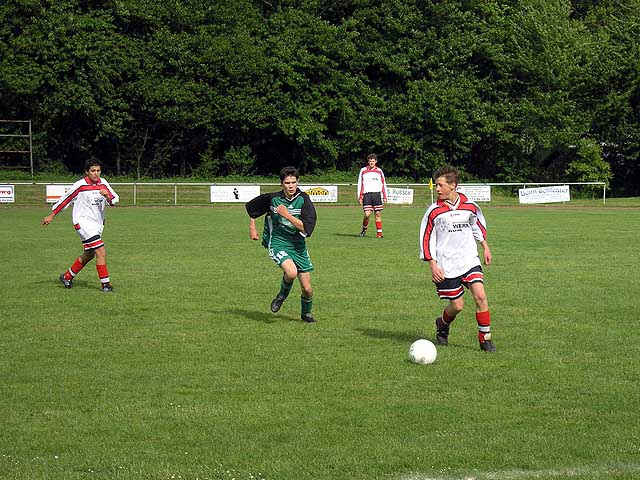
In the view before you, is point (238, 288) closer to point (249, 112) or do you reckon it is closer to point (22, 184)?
point (22, 184)

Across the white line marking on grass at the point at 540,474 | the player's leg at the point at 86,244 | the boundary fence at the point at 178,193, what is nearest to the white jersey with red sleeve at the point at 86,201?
the player's leg at the point at 86,244

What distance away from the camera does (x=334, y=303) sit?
40.7 feet

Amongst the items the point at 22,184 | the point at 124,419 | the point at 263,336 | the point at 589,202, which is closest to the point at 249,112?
the point at 22,184

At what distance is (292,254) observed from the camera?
10.9 m

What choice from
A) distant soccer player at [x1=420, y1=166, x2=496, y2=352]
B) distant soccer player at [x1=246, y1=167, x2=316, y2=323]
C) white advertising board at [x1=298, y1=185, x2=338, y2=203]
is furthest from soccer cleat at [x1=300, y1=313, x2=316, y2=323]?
white advertising board at [x1=298, y1=185, x2=338, y2=203]

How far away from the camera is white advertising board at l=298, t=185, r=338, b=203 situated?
41041mm

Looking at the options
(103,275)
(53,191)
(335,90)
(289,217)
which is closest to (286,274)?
Answer: (289,217)

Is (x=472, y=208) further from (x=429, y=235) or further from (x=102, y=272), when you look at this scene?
(x=102, y=272)

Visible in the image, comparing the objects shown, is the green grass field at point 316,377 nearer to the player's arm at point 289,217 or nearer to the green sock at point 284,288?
the green sock at point 284,288

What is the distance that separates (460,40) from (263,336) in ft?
136

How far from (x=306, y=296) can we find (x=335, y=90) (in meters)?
38.9

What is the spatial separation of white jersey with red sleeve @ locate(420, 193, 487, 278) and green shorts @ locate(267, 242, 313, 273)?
6.86 ft

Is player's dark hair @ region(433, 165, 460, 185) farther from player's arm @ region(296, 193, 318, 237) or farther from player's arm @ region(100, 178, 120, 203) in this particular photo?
player's arm @ region(100, 178, 120, 203)

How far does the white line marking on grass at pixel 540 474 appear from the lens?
17.7 feet
